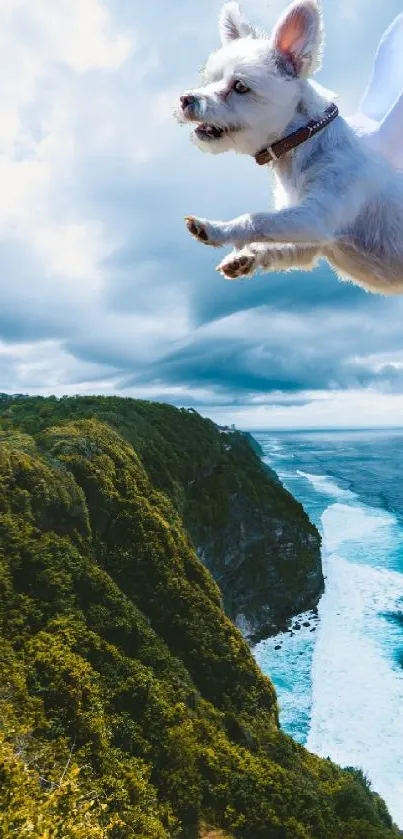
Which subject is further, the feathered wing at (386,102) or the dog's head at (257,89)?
the feathered wing at (386,102)

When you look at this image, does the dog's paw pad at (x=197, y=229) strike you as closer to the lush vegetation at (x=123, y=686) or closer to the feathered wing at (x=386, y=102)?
the feathered wing at (x=386, y=102)

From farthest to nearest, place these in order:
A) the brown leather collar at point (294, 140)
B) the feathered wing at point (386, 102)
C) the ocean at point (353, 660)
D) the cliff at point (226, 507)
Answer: the cliff at point (226, 507) < the ocean at point (353, 660) < the feathered wing at point (386, 102) < the brown leather collar at point (294, 140)

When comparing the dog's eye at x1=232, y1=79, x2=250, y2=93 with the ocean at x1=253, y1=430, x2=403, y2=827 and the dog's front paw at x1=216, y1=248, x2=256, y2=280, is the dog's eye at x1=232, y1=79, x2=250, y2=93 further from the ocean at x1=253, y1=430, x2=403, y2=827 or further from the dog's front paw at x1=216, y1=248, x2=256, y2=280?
the ocean at x1=253, y1=430, x2=403, y2=827

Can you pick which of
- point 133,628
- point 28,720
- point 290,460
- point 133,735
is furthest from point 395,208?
point 290,460

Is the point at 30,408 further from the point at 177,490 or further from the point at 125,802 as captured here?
the point at 125,802

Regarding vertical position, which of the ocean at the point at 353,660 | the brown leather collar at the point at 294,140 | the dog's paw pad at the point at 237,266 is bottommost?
the ocean at the point at 353,660

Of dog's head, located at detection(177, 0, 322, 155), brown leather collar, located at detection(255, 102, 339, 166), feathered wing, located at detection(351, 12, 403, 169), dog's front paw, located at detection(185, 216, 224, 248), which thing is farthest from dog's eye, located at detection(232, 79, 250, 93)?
feathered wing, located at detection(351, 12, 403, 169)

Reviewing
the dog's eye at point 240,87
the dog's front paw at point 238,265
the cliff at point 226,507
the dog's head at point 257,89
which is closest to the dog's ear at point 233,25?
the dog's head at point 257,89

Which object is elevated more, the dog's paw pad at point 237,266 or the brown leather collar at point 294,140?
the brown leather collar at point 294,140
